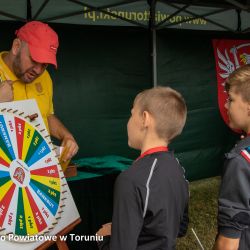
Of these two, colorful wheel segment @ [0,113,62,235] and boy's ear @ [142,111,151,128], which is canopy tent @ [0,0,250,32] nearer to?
colorful wheel segment @ [0,113,62,235]

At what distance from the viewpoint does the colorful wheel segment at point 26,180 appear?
1289 millimetres

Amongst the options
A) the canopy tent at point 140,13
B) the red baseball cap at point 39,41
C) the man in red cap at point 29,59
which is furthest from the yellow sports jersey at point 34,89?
the canopy tent at point 140,13

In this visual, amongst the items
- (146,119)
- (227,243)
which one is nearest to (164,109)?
(146,119)

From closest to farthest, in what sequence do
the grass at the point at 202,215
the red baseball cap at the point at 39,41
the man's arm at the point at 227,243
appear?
the man's arm at the point at 227,243 < the red baseball cap at the point at 39,41 < the grass at the point at 202,215

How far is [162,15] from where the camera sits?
13.3ft

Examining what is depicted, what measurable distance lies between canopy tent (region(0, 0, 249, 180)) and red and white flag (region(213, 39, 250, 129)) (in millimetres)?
81

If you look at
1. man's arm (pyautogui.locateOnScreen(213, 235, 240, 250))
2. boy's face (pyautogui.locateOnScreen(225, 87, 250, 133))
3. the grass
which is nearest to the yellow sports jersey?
boy's face (pyautogui.locateOnScreen(225, 87, 250, 133))

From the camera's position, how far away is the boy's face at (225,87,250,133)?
1273 millimetres

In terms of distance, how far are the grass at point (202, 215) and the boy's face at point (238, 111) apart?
5.71 ft

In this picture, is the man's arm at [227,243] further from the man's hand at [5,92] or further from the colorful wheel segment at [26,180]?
the man's hand at [5,92]

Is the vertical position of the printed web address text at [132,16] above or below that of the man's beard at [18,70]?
above

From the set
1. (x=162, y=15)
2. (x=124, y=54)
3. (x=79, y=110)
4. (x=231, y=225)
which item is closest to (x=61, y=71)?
(x=79, y=110)

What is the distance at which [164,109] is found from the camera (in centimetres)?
121

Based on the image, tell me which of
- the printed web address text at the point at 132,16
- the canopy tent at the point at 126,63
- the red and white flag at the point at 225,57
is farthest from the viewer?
the red and white flag at the point at 225,57
